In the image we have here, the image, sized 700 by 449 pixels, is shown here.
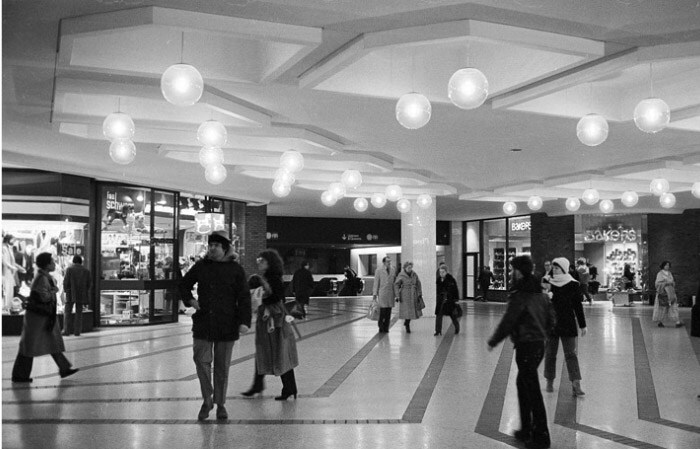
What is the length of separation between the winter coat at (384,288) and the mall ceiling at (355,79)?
2291mm

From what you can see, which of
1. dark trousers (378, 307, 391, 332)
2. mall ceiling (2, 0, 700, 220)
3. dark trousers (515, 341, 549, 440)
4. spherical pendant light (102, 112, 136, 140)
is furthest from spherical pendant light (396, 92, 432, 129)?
dark trousers (378, 307, 391, 332)

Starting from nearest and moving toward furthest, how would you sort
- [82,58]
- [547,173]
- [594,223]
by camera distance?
[82,58] < [547,173] < [594,223]

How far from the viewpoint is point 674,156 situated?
14.1 m

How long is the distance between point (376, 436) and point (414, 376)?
3.40 metres

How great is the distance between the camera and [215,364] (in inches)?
277

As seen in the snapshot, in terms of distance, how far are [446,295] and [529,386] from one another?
9187 mm

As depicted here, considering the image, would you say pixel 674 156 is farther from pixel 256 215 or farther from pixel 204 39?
pixel 256 215

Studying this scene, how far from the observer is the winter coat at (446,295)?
15.2m

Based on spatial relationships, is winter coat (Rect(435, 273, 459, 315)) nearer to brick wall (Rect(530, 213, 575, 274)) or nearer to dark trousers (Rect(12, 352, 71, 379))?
dark trousers (Rect(12, 352, 71, 379))

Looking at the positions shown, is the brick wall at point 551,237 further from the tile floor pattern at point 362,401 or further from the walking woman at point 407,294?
the tile floor pattern at point 362,401

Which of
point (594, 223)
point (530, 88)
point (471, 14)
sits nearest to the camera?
point (471, 14)

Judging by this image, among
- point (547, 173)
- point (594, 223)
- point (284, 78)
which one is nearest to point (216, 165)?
point (284, 78)

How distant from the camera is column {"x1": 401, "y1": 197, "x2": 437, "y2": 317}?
72.7 feet

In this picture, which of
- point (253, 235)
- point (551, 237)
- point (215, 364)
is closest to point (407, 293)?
point (215, 364)
